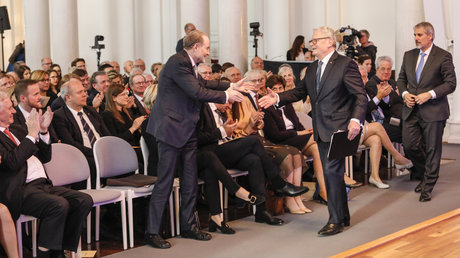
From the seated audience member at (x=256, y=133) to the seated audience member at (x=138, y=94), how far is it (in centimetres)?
130

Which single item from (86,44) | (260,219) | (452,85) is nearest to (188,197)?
(260,219)

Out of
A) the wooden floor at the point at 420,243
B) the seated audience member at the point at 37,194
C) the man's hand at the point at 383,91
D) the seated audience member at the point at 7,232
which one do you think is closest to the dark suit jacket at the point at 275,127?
the man's hand at the point at 383,91

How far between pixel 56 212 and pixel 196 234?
1.21 m

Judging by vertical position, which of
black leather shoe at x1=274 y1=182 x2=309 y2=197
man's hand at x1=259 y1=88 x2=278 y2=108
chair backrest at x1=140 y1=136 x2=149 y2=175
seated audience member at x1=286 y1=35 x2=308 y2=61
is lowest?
black leather shoe at x1=274 y1=182 x2=309 y2=197

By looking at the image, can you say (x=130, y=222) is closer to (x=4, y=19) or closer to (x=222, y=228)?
(x=222, y=228)

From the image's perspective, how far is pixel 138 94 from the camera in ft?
24.3

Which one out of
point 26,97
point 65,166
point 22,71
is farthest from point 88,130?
point 22,71

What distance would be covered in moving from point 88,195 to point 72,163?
1.68 ft

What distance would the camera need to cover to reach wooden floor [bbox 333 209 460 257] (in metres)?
4.64

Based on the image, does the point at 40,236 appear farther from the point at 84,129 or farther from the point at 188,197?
the point at 84,129

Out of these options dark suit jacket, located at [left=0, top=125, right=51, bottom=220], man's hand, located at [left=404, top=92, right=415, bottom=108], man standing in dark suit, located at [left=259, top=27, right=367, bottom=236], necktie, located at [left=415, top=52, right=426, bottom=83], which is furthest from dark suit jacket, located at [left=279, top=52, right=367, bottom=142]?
dark suit jacket, located at [left=0, top=125, right=51, bottom=220]

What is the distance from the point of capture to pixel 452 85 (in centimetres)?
640

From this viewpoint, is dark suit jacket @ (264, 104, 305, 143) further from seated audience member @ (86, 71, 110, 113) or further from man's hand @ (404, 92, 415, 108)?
seated audience member @ (86, 71, 110, 113)

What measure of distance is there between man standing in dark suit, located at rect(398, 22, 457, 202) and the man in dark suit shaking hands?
213cm
